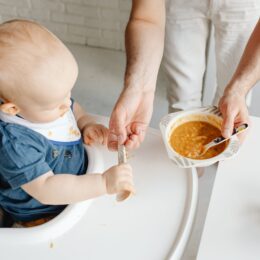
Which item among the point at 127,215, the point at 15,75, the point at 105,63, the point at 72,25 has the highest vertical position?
the point at 15,75

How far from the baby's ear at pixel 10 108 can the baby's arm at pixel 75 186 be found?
113 mm

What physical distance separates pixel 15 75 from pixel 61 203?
0.74 ft

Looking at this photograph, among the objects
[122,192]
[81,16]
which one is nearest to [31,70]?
[122,192]

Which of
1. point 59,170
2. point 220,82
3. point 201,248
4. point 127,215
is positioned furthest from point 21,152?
point 220,82

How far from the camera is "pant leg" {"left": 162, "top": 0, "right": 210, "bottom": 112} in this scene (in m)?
1.19

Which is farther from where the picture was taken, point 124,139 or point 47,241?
point 124,139

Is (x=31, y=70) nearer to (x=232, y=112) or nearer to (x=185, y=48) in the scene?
(x=232, y=112)

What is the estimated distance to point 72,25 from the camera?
206cm

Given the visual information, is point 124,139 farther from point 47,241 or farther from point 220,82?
point 220,82

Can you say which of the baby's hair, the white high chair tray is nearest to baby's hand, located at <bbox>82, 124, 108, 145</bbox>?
the white high chair tray

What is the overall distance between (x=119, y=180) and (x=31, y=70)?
Result: 0.22 meters

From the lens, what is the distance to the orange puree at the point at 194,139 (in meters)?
0.79

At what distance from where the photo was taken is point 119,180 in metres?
0.65

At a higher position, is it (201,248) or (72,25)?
(201,248)
